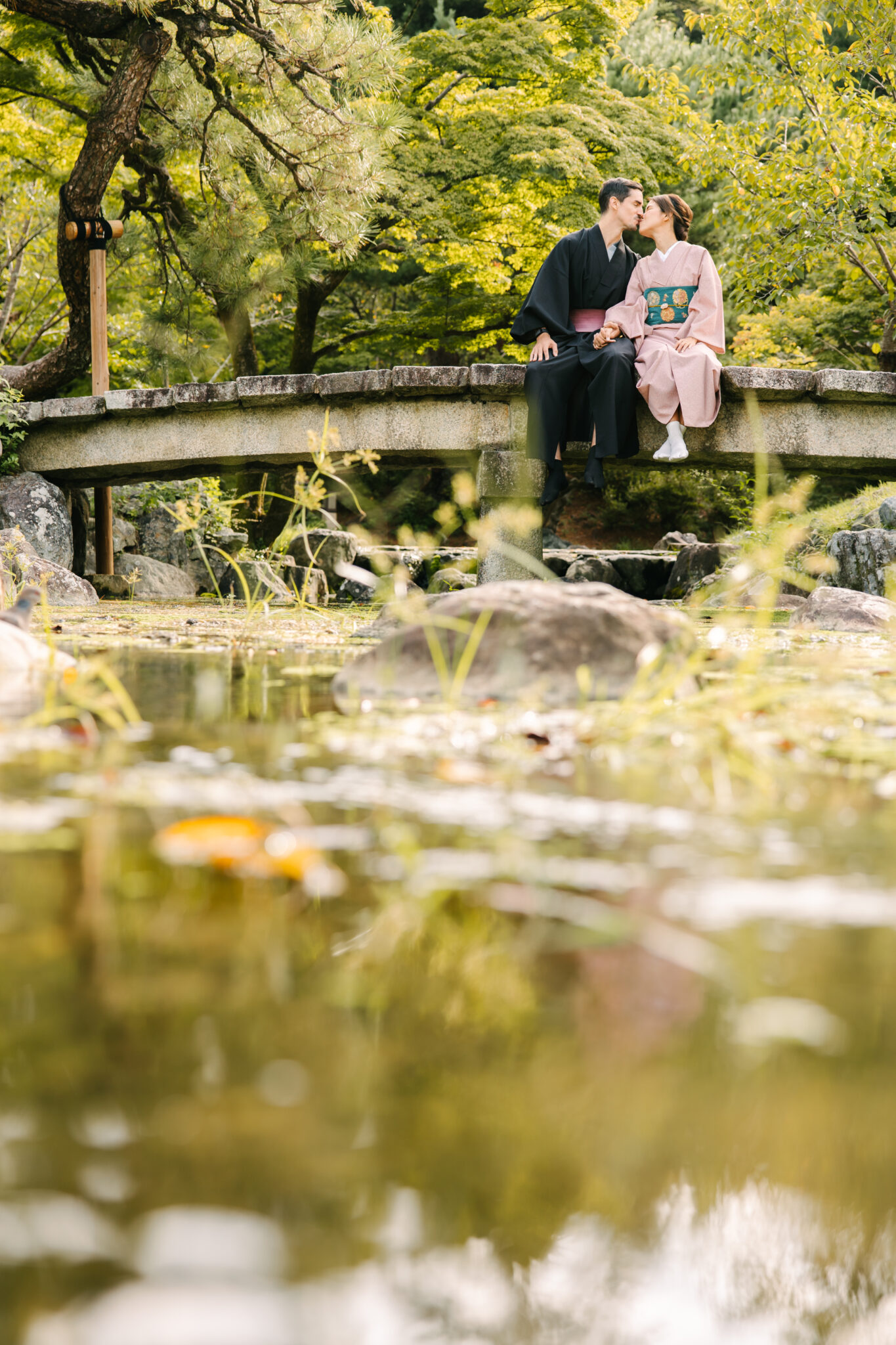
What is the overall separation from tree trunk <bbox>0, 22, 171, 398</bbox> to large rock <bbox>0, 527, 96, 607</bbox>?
2705 mm

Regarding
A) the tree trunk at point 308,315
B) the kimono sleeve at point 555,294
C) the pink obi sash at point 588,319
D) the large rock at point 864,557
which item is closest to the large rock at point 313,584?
the kimono sleeve at point 555,294

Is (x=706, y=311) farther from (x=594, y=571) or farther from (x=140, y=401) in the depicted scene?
(x=594, y=571)

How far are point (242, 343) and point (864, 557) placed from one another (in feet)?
23.4

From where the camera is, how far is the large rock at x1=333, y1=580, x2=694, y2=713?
216 cm

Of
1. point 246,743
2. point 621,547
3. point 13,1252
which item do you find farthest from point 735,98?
point 13,1252

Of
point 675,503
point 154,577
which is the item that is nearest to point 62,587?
point 154,577

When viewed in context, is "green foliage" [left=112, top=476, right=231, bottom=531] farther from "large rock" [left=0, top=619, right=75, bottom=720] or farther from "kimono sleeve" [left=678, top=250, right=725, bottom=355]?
"large rock" [left=0, top=619, right=75, bottom=720]

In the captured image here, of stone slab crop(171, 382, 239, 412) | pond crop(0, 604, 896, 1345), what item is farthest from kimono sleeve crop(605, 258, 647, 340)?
pond crop(0, 604, 896, 1345)

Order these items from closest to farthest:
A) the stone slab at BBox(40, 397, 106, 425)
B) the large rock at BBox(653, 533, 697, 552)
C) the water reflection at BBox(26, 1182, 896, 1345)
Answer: the water reflection at BBox(26, 1182, 896, 1345)
the stone slab at BBox(40, 397, 106, 425)
the large rock at BBox(653, 533, 697, 552)

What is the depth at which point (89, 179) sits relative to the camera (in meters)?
8.41

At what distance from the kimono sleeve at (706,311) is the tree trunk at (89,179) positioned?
496 cm

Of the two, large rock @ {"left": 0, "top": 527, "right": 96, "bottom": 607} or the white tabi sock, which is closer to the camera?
large rock @ {"left": 0, "top": 527, "right": 96, "bottom": 607}

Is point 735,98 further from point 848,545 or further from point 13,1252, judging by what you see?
point 13,1252

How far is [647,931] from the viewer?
843mm
